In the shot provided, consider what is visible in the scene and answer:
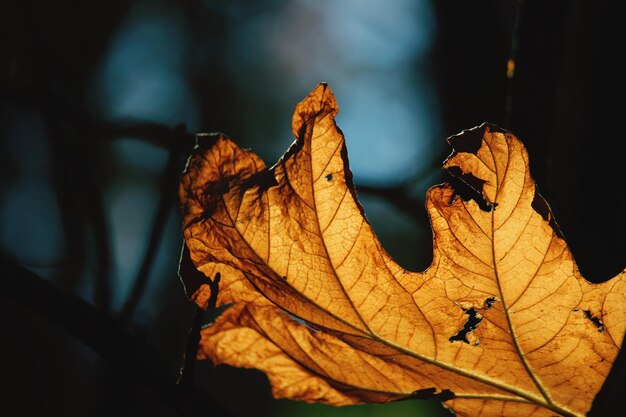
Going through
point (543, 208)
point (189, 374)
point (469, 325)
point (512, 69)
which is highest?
point (512, 69)

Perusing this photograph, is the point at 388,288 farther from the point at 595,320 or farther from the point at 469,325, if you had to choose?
the point at 595,320

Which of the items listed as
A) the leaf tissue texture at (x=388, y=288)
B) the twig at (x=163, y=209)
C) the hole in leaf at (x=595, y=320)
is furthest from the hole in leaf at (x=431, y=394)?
the twig at (x=163, y=209)

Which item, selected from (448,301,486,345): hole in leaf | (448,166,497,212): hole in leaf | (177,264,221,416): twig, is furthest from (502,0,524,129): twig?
(177,264,221,416): twig

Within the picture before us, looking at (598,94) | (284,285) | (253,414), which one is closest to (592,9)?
(598,94)

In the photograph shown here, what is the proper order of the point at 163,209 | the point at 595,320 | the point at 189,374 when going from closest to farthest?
1. the point at 189,374
2. the point at 595,320
3. the point at 163,209

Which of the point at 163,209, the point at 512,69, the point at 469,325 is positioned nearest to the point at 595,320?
the point at 469,325

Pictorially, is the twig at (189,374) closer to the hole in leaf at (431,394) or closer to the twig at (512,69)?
the hole in leaf at (431,394)

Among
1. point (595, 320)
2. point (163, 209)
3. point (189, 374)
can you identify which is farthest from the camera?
point (163, 209)

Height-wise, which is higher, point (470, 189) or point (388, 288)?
point (470, 189)

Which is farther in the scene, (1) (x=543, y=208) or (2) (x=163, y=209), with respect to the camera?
(2) (x=163, y=209)

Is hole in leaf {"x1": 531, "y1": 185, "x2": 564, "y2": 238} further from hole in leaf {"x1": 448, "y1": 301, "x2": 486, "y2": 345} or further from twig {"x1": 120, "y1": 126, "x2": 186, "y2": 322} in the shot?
twig {"x1": 120, "y1": 126, "x2": 186, "y2": 322}
